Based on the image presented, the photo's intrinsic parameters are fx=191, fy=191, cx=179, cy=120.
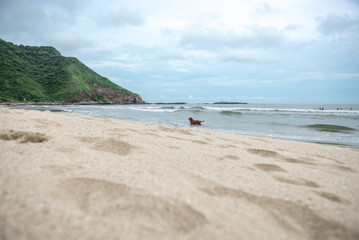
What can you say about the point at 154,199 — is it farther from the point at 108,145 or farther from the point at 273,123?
the point at 273,123

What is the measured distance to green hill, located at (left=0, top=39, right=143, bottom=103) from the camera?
46.5m

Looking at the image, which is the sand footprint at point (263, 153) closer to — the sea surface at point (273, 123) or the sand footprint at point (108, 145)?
the sand footprint at point (108, 145)

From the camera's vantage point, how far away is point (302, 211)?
1.31 meters

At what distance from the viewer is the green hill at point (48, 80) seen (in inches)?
1832

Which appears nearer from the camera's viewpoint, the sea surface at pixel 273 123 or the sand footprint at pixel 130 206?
the sand footprint at pixel 130 206

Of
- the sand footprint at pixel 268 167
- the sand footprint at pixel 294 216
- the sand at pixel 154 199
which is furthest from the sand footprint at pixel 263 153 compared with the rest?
the sand footprint at pixel 294 216

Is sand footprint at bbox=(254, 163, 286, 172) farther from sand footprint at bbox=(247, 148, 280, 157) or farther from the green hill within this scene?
the green hill

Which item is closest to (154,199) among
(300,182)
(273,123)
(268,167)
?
(300,182)

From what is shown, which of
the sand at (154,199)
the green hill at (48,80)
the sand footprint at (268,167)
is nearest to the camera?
the sand at (154,199)

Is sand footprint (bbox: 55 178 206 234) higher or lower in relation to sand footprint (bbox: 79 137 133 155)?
lower

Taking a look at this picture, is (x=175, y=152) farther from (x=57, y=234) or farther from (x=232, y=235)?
(x=57, y=234)

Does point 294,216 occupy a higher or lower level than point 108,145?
lower

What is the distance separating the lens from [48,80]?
200 ft

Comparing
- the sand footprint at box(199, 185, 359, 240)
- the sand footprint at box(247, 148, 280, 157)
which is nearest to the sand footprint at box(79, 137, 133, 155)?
the sand footprint at box(199, 185, 359, 240)
